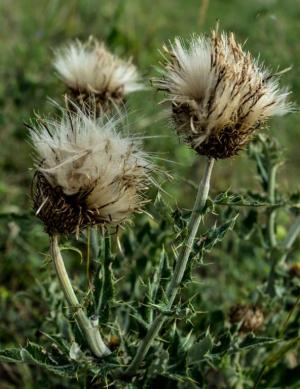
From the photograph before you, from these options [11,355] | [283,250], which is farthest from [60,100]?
[11,355]

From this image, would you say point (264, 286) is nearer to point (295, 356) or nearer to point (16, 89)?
point (295, 356)

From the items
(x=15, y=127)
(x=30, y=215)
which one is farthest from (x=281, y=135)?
(x=30, y=215)

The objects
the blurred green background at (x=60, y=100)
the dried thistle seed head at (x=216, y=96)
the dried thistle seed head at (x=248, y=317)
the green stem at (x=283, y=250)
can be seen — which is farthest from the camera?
the blurred green background at (x=60, y=100)

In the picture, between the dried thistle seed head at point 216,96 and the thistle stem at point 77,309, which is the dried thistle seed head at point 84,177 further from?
the dried thistle seed head at point 216,96

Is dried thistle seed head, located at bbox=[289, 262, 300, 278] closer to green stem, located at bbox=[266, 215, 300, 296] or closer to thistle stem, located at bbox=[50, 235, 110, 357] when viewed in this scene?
green stem, located at bbox=[266, 215, 300, 296]

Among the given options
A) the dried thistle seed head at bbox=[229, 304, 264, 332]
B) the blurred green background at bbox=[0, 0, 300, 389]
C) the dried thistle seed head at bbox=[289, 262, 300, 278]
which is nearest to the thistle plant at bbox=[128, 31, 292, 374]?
the blurred green background at bbox=[0, 0, 300, 389]

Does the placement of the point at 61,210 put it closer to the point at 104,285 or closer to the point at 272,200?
the point at 104,285

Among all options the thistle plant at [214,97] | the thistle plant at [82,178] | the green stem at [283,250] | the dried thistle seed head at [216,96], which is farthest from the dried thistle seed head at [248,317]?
the dried thistle seed head at [216,96]
